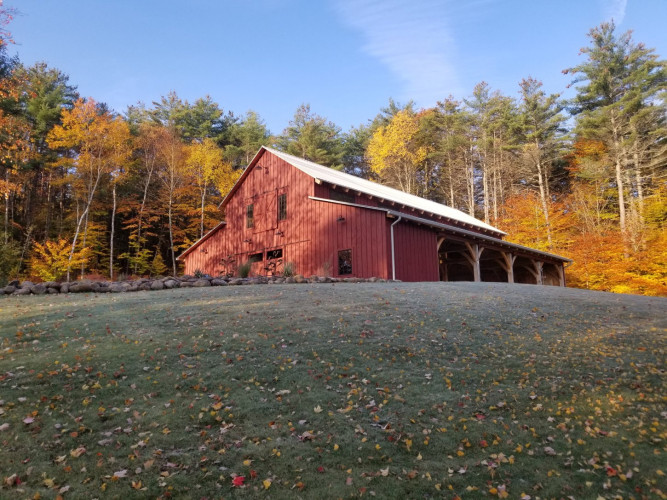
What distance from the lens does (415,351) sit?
7039 millimetres

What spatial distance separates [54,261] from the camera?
80.6 ft

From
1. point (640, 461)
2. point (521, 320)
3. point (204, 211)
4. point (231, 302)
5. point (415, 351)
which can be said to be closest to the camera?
point (640, 461)

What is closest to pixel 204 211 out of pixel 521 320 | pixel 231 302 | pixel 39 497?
pixel 231 302

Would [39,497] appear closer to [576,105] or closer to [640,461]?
[640,461]

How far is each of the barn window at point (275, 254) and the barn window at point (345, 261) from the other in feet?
13.7

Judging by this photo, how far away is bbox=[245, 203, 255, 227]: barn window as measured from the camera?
77.1ft

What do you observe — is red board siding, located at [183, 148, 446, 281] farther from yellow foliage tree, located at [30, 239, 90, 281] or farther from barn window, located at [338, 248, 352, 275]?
yellow foliage tree, located at [30, 239, 90, 281]

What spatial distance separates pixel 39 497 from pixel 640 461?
5.48 meters

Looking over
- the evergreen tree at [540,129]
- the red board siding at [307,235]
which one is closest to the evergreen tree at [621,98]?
the evergreen tree at [540,129]

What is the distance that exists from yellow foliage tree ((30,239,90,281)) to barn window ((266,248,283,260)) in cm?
1152

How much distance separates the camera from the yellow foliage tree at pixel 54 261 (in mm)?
23703

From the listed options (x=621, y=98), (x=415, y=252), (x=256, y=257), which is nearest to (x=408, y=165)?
(x=621, y=98)

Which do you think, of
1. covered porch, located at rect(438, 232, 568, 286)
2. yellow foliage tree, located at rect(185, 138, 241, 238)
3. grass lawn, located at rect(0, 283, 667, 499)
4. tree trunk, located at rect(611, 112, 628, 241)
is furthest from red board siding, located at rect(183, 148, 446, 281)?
tree trunk, located at rect(611, 112, 628, 241)

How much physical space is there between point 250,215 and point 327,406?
64.3 ft
